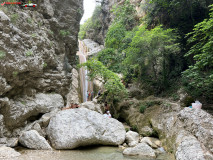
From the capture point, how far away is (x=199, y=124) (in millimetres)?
5906

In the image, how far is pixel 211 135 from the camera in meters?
5.15

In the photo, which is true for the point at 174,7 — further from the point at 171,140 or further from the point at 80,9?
the point at 171,140

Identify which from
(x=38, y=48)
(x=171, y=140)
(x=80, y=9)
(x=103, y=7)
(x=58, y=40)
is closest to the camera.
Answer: (x=171, y=140)

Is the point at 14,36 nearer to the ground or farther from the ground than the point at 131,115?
farther from the ground

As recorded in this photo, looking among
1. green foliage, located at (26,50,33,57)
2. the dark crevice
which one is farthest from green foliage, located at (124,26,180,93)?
the dark crevice

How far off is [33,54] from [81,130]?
182 inches

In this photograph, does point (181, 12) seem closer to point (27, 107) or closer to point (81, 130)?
point (81, 130)

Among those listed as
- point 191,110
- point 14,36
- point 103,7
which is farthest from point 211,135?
point 103,7

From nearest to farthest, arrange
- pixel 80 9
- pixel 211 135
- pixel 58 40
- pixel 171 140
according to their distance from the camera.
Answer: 1. pixel 211 135
2. pixel 171 140
3. pixel 58 40
4. pixel 80 9

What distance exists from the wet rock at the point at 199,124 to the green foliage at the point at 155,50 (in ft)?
19.1

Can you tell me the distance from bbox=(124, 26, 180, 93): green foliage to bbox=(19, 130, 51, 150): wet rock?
9.20 m

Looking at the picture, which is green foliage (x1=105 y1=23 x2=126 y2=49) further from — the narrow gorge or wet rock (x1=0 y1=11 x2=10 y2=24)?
wet rock (x1=0 y1=11 x2=10 y2=24)

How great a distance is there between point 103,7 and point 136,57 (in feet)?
70.8

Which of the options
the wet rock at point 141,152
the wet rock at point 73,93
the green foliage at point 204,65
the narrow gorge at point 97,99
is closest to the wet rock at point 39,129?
the narrow gorge at point 97,99
